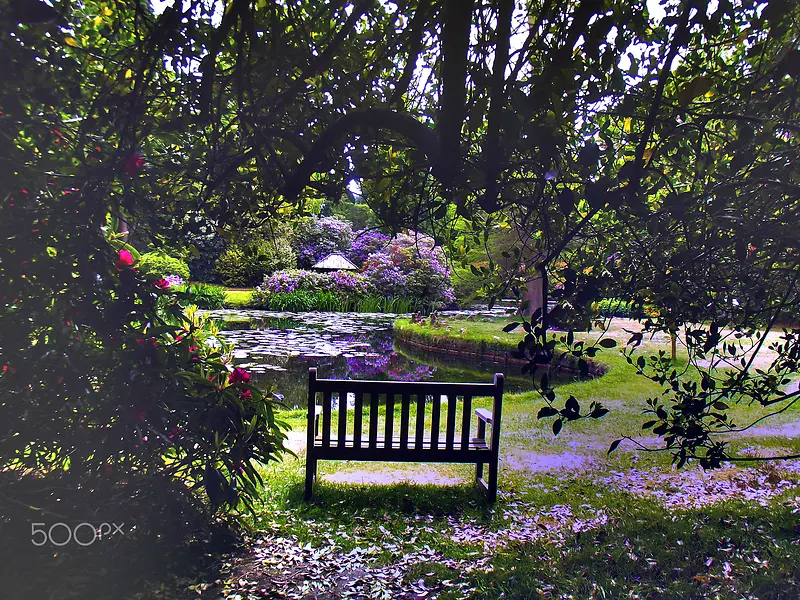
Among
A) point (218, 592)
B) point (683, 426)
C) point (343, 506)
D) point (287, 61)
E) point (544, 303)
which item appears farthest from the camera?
point (343, 506)

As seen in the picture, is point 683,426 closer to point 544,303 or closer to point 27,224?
point 544,303

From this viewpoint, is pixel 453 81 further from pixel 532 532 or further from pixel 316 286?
pixel 316 286

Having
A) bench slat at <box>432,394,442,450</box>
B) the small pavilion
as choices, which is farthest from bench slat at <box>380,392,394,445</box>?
the small pavilion

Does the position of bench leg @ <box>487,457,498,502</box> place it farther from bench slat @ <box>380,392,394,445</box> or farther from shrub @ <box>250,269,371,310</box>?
shrub @ <box>250,269,371,310</box>

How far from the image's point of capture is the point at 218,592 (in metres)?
2.44

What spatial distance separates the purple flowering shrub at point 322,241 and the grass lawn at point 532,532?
19.5 meters

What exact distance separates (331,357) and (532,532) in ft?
24.7

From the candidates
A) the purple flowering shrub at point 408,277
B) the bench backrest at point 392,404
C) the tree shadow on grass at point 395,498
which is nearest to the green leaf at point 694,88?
the bench backrest at point 392,404

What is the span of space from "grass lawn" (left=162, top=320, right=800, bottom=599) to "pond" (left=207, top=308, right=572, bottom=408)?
11.1 ft

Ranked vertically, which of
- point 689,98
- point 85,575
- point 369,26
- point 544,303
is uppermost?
point 369,26

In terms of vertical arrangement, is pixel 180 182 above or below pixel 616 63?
below

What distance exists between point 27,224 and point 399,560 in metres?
2.25

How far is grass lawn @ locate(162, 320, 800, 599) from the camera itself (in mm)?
2549

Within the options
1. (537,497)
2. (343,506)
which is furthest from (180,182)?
(537,497)
